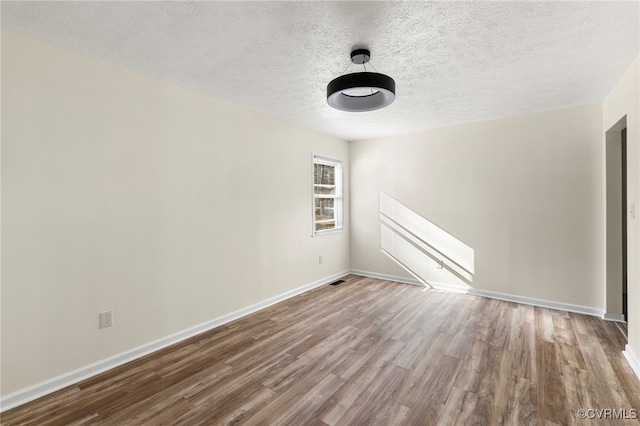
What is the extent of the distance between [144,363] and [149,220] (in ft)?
4.14

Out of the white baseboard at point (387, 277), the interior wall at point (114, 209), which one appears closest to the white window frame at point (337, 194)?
the white baseboard at point (387, 277)

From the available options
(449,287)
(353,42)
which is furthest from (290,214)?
(449,287)

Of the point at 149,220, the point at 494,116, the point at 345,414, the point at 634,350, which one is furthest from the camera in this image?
the point at 494,116

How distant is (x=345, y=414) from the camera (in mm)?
1905

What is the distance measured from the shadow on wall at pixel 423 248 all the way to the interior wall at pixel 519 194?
0.08 m

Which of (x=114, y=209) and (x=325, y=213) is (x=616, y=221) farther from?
(x=114, y=209)

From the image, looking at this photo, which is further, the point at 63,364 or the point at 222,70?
the point at 222,70

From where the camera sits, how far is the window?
4.96 m

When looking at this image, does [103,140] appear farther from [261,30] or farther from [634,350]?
[634,350]

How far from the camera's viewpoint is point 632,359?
7.82ft

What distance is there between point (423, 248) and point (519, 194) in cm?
156

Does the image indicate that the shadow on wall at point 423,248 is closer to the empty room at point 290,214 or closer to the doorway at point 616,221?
the empty room at point 290,214

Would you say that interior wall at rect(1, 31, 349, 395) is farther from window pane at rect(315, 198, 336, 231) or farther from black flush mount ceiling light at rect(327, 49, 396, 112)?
black flush mount ceiling light at rect(327, 49, 396, 112)

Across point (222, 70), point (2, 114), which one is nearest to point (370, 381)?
point (222, 70)
